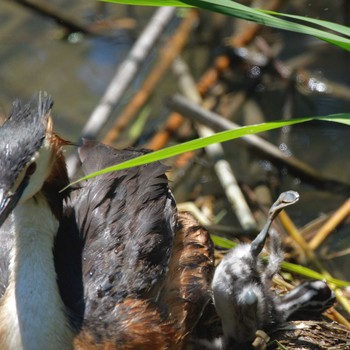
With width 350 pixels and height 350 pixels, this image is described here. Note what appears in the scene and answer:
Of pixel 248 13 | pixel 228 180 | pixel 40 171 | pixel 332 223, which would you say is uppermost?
pixel 248 13

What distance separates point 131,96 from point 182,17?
92 cm

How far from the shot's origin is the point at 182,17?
7.61 metres

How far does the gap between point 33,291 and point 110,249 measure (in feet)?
1.52

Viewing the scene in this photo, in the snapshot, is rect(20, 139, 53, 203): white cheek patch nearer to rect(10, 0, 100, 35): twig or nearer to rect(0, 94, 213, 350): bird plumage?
rect(0, 94, 213, 350): bird plumage

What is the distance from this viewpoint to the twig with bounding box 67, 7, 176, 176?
243 inches

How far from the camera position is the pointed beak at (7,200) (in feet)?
12.6

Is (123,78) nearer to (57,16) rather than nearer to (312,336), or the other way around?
(57,16)

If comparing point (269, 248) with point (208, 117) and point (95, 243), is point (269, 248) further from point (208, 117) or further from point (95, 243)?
point (208, 117)

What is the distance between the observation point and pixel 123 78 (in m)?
6.49

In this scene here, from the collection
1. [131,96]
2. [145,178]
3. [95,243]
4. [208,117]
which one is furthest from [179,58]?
[95,243]

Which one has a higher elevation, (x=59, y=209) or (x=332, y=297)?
(x=59, y=209)

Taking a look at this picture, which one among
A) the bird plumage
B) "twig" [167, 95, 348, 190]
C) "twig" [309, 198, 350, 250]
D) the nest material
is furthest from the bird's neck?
"twig" [167, 95, 348, 190]

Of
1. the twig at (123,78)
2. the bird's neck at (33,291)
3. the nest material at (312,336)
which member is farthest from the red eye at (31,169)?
the twig at (123,78)

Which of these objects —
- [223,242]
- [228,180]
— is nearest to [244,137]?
[228,180]
